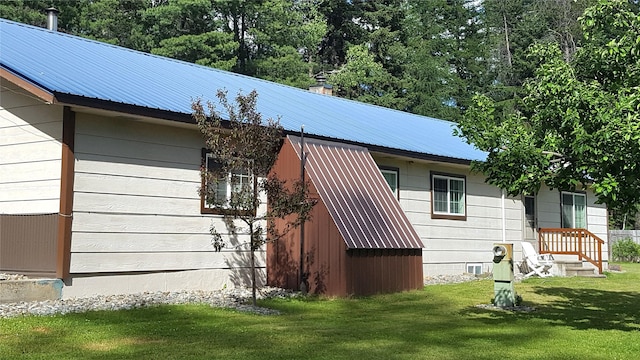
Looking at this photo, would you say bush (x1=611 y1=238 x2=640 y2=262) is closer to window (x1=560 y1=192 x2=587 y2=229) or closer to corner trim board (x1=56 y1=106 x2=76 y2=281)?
window (x1=560 y1=192 x2=587 y2=229)

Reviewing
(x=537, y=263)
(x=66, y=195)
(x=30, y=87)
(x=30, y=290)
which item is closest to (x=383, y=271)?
(x=66, y=195)

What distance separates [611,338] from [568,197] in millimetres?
14678

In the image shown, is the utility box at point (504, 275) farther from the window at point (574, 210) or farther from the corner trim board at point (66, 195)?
the window at point (574, 210)

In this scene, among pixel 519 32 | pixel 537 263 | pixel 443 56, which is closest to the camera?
pixel 537 263

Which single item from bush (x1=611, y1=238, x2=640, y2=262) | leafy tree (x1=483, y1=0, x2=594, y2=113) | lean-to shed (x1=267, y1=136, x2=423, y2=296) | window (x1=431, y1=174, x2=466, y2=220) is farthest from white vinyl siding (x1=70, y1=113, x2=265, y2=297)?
leafy tree (x1=483, y1=0, x2=594, y2=113)

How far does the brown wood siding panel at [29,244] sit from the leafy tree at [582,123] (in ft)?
21.2

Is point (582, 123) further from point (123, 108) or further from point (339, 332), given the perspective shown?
point (123, 108)

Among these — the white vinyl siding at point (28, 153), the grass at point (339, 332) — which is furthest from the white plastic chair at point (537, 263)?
the white vinyl siding at point (28, 153)

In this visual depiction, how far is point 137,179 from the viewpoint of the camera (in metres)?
11.4

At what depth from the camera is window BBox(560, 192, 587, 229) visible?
22203 millimetres

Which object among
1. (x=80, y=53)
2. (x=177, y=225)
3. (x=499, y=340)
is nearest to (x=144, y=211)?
(x=177, y=225)

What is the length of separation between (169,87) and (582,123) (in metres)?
7.66

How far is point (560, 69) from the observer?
8852 mm

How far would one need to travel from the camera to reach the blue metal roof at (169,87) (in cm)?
1090
